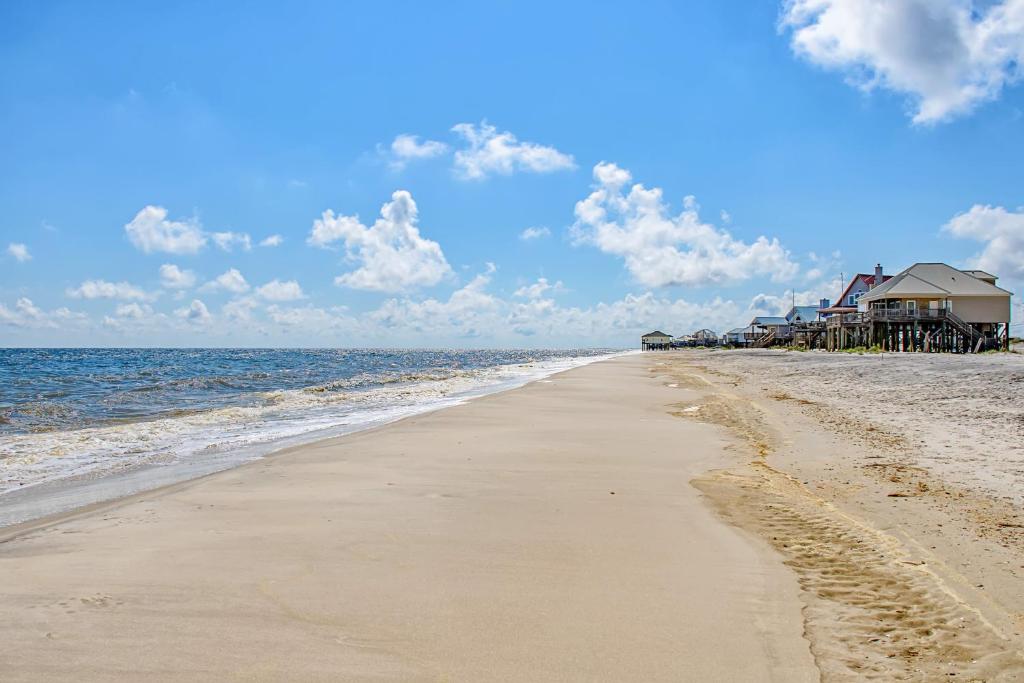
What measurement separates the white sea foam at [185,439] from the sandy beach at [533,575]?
2.37 metres

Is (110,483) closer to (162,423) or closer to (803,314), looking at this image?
(162,423)

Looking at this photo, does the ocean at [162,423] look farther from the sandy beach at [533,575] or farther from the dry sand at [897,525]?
the dry sand at [897,525]

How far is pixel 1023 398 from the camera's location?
1323 cm

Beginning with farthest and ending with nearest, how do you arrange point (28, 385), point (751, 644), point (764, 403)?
point (28, 385) → point (764, 403) → point (751, 644)

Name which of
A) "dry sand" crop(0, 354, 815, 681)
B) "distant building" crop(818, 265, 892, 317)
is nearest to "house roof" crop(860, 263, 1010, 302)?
"distant building" crop(818, 265, 892, 317)

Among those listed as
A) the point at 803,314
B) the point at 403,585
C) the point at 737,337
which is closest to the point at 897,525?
the point at 403,585

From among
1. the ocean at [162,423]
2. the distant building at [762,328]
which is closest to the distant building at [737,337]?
the distant building at [762,328]

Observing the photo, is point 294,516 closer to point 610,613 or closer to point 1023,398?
point 610,613

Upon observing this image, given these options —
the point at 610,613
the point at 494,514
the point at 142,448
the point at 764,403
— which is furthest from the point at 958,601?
the point at 764,403

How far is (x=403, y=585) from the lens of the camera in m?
4.12

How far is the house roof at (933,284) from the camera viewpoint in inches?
1939

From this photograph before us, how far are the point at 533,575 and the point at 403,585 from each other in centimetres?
88

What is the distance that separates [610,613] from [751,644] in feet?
2.55

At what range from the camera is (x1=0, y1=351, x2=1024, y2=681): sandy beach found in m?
3.22
